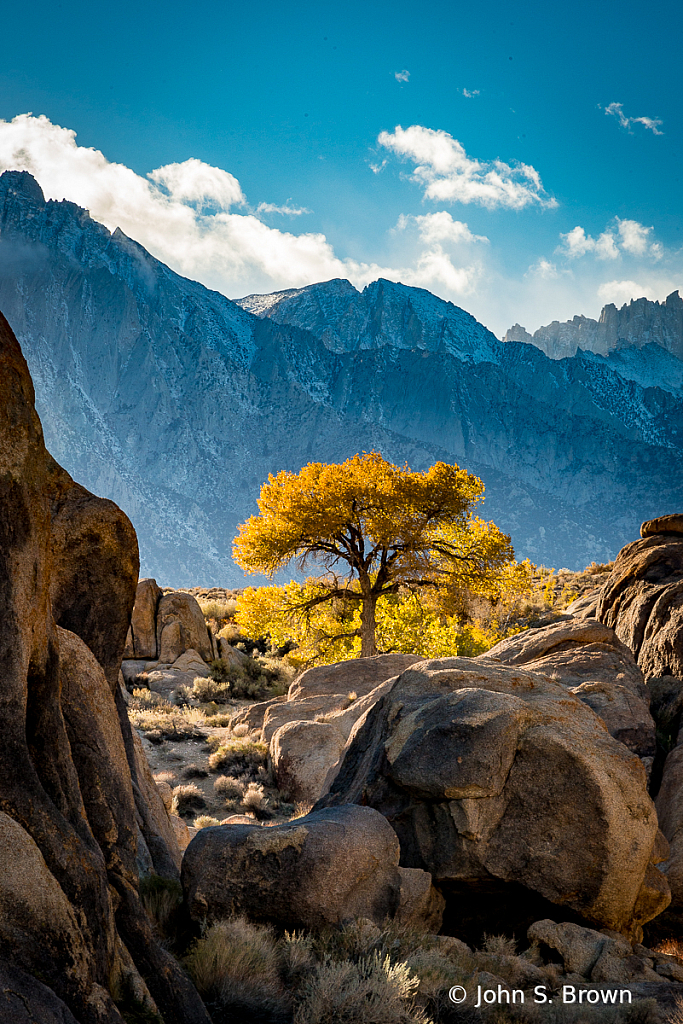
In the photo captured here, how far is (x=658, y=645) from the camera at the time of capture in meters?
13.1

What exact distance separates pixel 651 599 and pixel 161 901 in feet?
38.3

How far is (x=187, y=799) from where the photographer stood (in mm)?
13750

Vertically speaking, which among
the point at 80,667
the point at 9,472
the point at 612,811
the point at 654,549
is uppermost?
the point at 654,549

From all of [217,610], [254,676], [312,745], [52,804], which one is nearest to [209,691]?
[254,676]

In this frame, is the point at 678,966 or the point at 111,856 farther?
the point at 678,966

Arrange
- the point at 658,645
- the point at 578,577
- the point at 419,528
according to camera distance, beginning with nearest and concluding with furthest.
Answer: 1. the point at 658,645
2. the point at 419,528
3. the point at 578,577

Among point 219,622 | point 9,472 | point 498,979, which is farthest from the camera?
point 219,622

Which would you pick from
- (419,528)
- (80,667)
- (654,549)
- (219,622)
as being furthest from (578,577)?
(80,667)

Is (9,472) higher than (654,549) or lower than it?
lower

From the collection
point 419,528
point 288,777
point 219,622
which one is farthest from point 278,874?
point 219,622

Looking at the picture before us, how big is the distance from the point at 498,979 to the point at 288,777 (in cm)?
939

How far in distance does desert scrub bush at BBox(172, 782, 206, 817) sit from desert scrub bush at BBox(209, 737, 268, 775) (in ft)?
6.21

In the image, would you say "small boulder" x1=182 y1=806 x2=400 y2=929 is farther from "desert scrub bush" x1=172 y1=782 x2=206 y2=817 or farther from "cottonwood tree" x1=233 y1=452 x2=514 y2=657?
"cottonwood tree" x1=233 y1=452 x2=514 y2=657

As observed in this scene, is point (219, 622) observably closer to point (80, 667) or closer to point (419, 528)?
point (419, 528)
